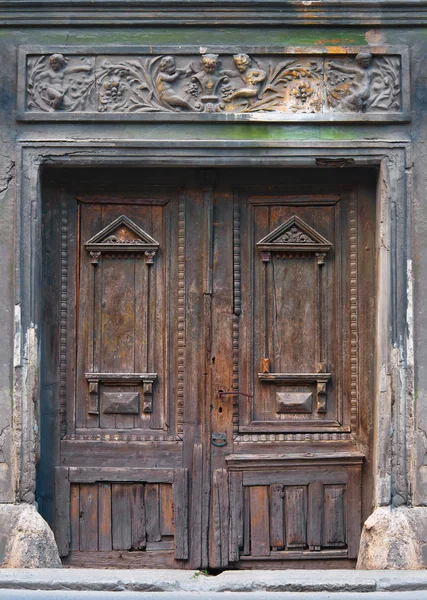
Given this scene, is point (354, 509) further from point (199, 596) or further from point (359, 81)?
point (359, 81)

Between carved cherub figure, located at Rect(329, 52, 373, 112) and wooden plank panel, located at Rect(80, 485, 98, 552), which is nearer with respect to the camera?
carved cherub figure, located at Rect(329, 52, 373, 112)

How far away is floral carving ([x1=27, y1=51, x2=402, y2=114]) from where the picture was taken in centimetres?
503

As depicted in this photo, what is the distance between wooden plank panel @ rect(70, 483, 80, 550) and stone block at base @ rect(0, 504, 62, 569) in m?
0.24

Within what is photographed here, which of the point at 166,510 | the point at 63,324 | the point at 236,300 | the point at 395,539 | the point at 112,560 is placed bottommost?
the point at 112,560

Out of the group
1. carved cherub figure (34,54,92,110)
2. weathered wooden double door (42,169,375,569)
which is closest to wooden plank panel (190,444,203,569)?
weathered wooden double door (42,169,375,569)

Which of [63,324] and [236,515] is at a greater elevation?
[63,324]

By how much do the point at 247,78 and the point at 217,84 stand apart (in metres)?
0.18

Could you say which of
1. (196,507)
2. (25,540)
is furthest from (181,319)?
(25,540)

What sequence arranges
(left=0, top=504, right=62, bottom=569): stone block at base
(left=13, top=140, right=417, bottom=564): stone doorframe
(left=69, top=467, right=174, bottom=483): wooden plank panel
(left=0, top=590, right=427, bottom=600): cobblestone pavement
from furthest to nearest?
(left=69, top=467, right=174, bottom=483): wooden plank panel
(left=13, top=140, right=417, bottom=564): stone doorframe
(left=0, top=504, right=62, bottom=569): stone block at base
(left=0, top=590, right=427, bottom=600): cobblestone pavement

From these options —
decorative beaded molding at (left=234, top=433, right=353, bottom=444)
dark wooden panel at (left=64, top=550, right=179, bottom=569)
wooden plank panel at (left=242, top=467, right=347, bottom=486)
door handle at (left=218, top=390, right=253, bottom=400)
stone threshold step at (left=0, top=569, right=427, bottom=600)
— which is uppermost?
door handle at (left=218, top=390, right=253, bottom=400)

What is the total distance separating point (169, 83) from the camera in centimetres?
504

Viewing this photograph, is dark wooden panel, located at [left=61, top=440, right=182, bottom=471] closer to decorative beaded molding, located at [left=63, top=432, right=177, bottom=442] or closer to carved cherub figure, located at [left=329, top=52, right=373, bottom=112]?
decorative beaded molding, located at [left=63, top=432, right=177, bottom=442]

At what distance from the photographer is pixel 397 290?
16.4ft

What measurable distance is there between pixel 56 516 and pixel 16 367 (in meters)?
0.97
